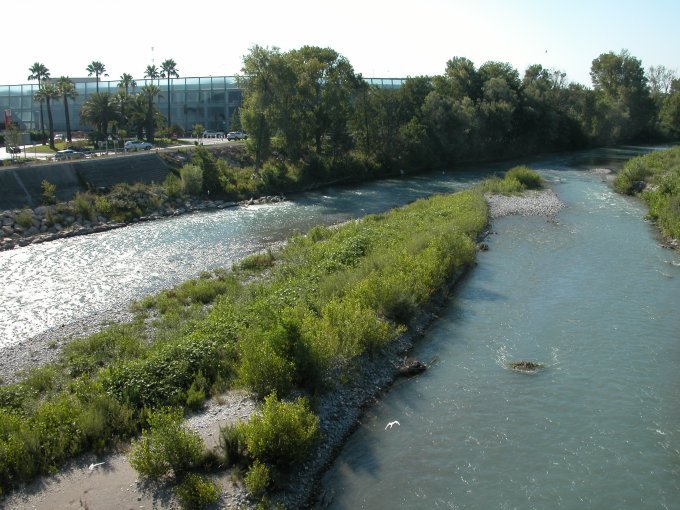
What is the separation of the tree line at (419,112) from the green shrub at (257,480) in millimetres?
52469

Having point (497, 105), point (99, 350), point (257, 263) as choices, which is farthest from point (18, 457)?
point (497, 105)

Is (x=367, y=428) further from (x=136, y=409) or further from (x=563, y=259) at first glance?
(x=563, y=259)

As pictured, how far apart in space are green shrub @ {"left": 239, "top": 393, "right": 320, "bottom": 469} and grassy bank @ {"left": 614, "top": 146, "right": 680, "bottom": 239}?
3224 centimetres

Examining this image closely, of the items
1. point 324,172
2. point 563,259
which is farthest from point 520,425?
point 324,172

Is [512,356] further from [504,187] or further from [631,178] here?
[631,178]

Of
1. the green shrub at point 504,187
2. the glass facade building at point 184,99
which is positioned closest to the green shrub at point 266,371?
the green shrub at point 504,187

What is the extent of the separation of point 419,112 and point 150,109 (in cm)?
3621

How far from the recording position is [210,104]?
4171 inches

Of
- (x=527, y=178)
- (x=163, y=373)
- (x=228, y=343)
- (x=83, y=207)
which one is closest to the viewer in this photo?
(x=163, y=373)

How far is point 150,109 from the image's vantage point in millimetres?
79562

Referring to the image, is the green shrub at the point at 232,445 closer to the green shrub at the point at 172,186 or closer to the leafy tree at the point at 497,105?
the green shrub at the point at 172,186

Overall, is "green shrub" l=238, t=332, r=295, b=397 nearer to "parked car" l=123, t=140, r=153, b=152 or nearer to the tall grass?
the tall grass

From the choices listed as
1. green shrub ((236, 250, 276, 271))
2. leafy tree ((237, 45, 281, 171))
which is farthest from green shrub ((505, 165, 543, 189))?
green shrub ((236, 250, 276, 271))

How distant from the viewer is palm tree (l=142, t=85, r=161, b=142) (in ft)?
259
